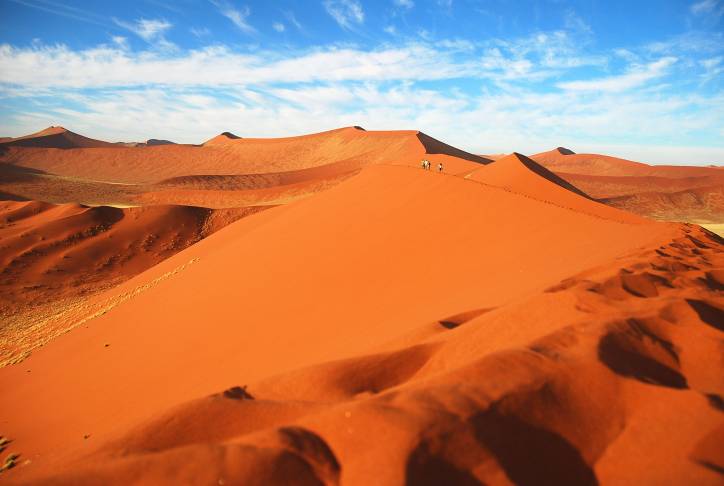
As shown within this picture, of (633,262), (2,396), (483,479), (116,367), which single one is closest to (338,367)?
(483,479)

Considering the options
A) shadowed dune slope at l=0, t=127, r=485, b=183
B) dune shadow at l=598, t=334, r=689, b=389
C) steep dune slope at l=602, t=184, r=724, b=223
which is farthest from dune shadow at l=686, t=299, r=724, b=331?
shadowed dune slope at l=0, t=127, r=485, b=183

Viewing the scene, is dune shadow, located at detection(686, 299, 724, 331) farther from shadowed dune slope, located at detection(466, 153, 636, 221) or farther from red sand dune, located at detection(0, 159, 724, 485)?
shadowed dune slope, located at detection(466, 153, 636, 221)

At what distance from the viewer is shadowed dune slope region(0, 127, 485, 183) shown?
63.2 metres

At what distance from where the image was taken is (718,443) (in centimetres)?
176

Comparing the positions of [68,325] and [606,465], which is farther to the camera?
[68,325]

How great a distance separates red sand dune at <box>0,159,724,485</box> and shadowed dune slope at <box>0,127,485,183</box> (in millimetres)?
51470

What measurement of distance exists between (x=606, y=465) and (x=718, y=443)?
458 mm

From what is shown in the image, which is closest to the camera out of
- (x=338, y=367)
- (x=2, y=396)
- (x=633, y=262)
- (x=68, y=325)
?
(x=338, y=367)

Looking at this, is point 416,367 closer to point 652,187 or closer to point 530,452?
point 530,452

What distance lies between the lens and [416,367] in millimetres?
2877

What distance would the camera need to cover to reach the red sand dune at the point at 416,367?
5.74 feet

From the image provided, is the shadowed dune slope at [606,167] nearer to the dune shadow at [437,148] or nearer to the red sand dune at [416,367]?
the dune shadow at [437,148]

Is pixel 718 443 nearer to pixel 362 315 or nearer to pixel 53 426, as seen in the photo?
pixel 362 315

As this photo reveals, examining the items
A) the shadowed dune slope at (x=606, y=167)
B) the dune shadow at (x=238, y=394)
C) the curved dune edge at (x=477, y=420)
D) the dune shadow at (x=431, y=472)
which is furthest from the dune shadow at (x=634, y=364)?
the shadowed dune slope at (x=606, y=167)
